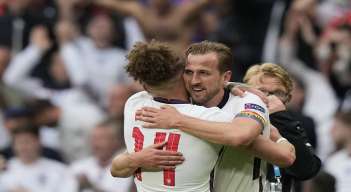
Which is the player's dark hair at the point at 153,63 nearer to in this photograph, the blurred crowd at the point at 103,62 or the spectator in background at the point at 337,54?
the blurred crowd at the point at 103,62

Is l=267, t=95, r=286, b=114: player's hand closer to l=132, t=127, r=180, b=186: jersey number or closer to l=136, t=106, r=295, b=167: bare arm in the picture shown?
l=136, t=106, r=295, b=167: bare arm

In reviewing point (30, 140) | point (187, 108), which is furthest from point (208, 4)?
point (187, 108)

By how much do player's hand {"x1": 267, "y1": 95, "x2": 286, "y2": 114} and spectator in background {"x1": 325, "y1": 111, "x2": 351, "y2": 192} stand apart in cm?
278

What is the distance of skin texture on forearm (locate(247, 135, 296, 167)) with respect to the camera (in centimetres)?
505

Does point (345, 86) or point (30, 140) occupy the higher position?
point (345, 86)

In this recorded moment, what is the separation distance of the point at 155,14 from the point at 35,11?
1.42 meters

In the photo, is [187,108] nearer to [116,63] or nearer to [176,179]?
[176,179]

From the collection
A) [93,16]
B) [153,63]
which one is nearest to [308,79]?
[93,16]

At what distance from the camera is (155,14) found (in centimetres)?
1075

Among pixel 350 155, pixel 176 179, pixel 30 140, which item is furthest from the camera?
Answer: pixel 30 140

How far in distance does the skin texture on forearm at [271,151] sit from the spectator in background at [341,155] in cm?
310

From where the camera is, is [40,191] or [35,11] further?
[35,11]

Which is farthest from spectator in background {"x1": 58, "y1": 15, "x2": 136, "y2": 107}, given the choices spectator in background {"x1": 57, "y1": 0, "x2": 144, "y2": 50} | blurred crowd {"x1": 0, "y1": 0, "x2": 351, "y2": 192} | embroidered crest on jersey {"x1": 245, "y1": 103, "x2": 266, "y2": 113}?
embroidered crest on jersey {"x1": 245, "y1": 103, "x2": 266, "y2": 113}

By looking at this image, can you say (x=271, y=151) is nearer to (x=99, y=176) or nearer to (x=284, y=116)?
(x=284, y=116)
